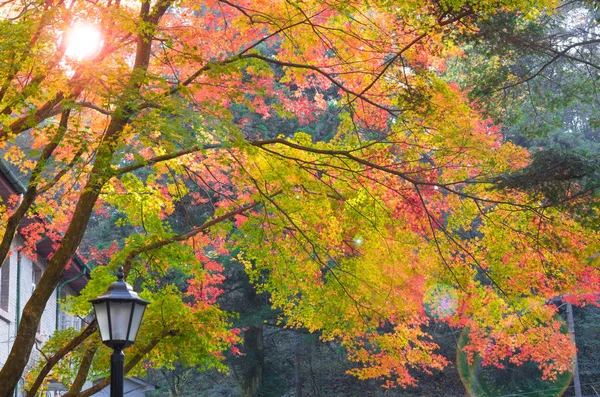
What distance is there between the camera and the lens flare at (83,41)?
387 inches

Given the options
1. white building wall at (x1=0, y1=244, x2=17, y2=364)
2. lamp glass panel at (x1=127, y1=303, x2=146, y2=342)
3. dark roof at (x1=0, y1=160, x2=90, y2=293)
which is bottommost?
lamp glass panel at (x1=127, y1=303, x2=146, y2=342)

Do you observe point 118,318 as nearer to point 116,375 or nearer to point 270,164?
point 116,375

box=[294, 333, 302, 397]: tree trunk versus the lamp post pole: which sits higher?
box=[294, 333, 302, 397]: tree trunk

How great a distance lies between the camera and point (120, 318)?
761 cm

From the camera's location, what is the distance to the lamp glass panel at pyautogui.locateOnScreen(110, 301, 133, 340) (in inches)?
297

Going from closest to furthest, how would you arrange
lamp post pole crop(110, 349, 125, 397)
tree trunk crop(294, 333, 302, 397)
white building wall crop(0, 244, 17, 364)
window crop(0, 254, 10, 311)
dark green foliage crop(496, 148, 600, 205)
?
1. lamp post pole crop(110, 349, 125, 397)
2. dark green foliage crop(496, 148, 600, 205)
3. white building wall crop(0, 244, 17, 364)
4. window crop(0, 254, 10, 311)
5. tree trunk crop(294, 333, 302, 397)

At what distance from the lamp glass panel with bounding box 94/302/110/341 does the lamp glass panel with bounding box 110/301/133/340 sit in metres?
0.06

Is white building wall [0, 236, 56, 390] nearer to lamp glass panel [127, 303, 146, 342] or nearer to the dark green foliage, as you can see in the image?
lamp glass panel [127, 303, 146, 342]

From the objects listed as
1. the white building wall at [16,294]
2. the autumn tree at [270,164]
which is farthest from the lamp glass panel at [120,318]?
the white building wall at [16,294]

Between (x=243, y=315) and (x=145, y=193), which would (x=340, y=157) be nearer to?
(x=145, y=193)

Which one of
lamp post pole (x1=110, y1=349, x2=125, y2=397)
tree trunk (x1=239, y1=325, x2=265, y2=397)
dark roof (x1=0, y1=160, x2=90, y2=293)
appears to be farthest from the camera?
tree trunk (x1=239, y1=325, x2=265, y2=397)

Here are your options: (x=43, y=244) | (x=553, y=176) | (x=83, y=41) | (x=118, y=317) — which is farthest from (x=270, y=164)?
(x=43, y=244)

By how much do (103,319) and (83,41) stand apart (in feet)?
14.7

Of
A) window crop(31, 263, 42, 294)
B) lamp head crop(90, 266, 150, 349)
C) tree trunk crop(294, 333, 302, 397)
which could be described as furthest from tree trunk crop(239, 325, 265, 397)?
lamp head crop(90, 266, 150, 349)
